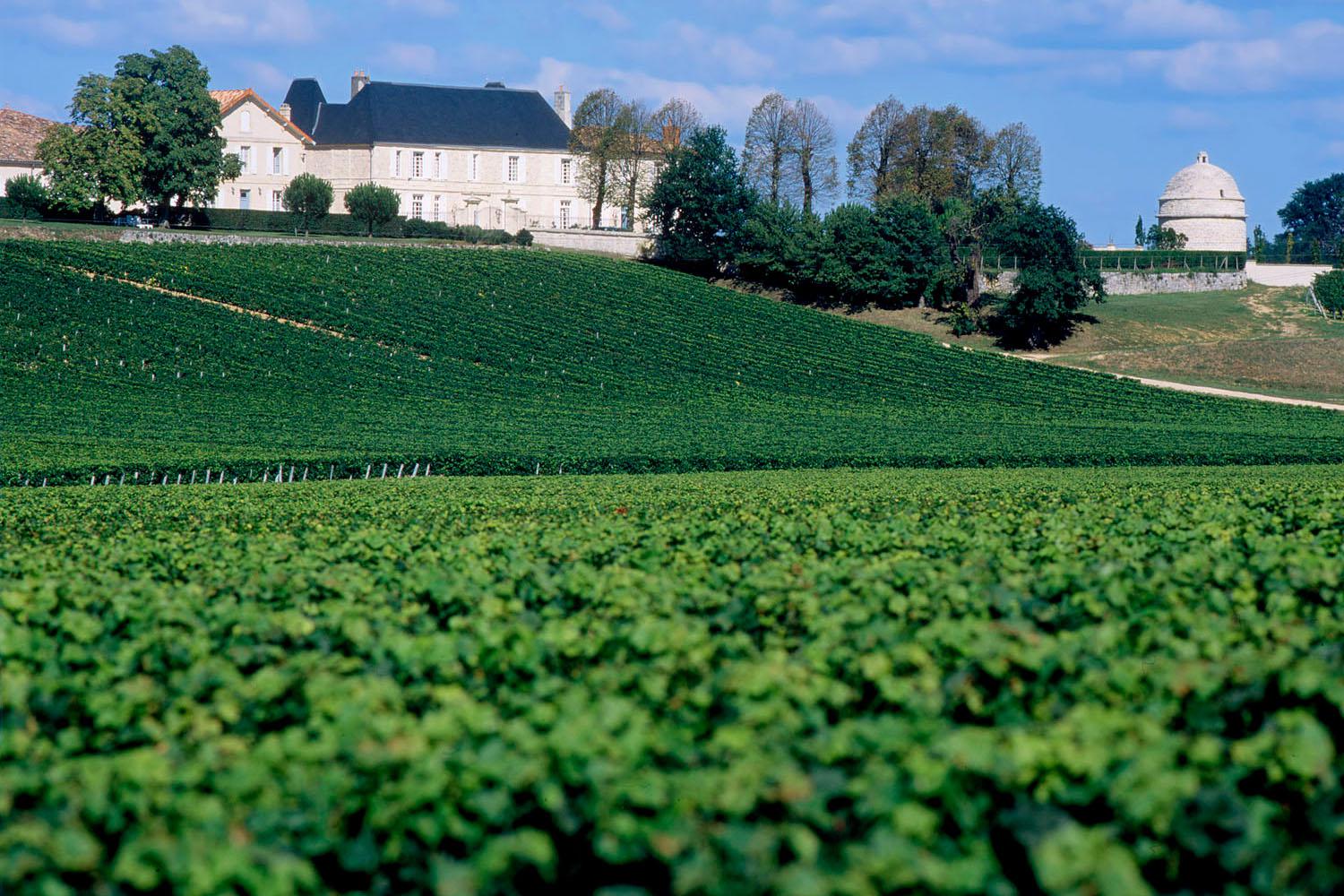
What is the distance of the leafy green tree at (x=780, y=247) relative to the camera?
283ft

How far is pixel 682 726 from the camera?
19.5 feet

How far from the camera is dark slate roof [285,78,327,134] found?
112m

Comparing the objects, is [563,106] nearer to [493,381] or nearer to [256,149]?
[256,149]

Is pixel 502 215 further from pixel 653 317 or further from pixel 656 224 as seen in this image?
pixel 653 317

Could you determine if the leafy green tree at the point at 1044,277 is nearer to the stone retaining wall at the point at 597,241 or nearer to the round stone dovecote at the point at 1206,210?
the stone retaining wall at the point at 597,241

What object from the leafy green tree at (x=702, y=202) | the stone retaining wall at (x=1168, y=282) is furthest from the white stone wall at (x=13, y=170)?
the stone retaining wall at (x=1168, y=282)

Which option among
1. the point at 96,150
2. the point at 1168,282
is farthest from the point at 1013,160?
the point at 96,150

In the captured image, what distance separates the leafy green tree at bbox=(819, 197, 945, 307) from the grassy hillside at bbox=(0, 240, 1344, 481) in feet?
17.5

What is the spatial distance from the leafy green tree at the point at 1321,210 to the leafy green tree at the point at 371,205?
129 m

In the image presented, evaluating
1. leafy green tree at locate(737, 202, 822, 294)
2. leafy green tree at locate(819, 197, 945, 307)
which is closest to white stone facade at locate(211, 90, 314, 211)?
leafy green tree at locate(737, 202, 822, 294)

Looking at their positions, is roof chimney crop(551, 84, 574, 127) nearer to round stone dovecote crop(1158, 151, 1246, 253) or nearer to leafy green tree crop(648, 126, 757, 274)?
leafy green tree crop(648, 126, 757, 274)

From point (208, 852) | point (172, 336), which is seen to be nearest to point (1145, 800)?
point (208, 852)

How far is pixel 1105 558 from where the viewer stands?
11055mm

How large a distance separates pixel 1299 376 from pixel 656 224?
43629 millimetres
